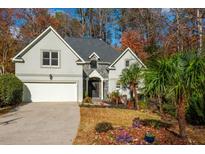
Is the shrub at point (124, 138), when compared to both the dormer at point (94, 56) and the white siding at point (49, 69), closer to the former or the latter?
the white siding at point (49, 69)

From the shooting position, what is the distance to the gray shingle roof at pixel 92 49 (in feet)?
104

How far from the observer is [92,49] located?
32.7 metres

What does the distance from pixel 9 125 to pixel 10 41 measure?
24.2 meters

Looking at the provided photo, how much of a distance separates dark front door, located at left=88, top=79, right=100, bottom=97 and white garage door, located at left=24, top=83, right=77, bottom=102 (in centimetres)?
430

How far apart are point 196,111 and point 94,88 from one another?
57.0ft

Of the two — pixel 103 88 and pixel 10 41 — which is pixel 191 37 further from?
pixel 10 41

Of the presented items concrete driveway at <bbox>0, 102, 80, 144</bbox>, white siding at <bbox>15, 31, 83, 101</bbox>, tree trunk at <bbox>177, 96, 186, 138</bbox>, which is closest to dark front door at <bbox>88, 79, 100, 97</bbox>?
white siding at <bbox>15, 31, 83, 101</bbox>

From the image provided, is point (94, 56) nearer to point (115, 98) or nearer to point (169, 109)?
point (115, 98)

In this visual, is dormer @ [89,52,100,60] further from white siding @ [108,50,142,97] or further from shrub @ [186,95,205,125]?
shrub @ [186,95,205,125]

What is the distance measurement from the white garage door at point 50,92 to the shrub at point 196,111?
13.6 metres

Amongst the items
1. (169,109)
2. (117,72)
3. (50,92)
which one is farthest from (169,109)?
(117,72)

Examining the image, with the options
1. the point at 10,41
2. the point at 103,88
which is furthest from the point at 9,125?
the point at 10,41

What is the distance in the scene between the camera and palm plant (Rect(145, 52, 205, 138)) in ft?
31.6
